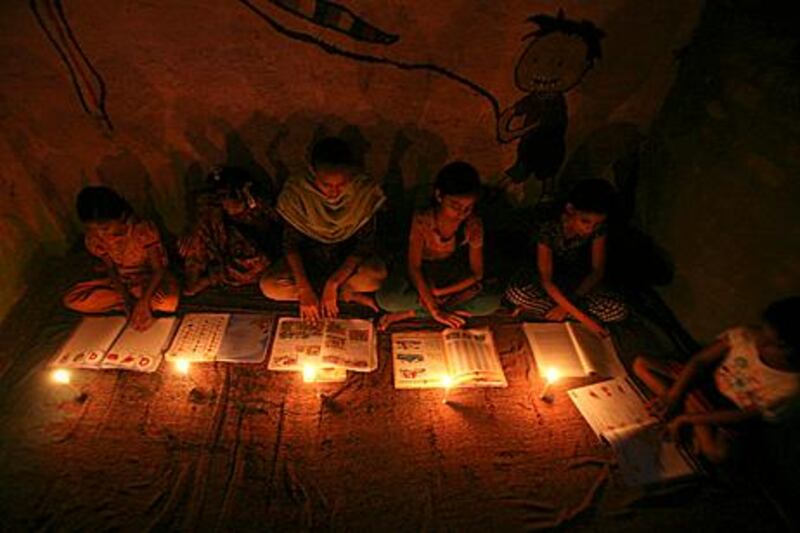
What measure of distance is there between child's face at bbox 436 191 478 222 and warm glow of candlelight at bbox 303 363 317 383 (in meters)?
1.33

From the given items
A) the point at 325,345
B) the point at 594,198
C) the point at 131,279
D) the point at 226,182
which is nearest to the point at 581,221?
the point at 594,198

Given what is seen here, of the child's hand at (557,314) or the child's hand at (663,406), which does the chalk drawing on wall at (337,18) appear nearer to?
the child's hand at (557,314)

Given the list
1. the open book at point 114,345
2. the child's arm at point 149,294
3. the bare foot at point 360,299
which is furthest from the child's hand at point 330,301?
the child's arm at point 149,294

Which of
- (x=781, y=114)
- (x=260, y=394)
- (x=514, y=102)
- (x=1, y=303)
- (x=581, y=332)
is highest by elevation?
(x=514, y=102)

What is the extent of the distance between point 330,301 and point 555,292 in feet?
5.32

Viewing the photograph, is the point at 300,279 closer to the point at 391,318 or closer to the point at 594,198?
the point at 391,318

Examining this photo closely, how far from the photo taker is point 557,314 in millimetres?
3299

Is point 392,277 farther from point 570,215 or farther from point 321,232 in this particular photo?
point 570,215

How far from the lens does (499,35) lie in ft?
9.98

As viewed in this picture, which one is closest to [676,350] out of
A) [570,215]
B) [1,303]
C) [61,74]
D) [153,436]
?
[570,215]

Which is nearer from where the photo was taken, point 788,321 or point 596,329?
point 788,321

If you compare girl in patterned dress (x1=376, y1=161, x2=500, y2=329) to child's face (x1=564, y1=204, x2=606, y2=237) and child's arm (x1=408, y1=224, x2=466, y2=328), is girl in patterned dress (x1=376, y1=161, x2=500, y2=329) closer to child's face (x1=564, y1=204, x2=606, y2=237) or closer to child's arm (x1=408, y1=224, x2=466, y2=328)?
child's arm (x1=408, y1=224, x2=466, y2=328)

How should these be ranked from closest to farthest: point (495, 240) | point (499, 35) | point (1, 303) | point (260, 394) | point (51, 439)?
point (51, 439) < point (260, 394) < point (499, 35) < point (1, 303) < point (495, 240)

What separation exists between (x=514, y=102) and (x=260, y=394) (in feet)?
→ 9.00
